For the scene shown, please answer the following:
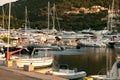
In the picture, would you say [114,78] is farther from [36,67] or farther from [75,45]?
[75,45]

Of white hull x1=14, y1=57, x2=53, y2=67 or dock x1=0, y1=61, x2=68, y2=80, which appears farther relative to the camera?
white hull x1=14, y1=57, x2=53, y2=67

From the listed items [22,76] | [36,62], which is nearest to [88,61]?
[36,62]

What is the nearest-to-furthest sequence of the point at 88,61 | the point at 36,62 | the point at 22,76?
the point at 22,76
the point at 36,62
the point at 88,61

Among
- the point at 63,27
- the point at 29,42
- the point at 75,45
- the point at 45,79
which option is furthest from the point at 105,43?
the point at 45,79

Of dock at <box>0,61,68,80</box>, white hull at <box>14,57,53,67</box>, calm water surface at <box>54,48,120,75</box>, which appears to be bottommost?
calm water surface at <box>54,48,120,75</box>

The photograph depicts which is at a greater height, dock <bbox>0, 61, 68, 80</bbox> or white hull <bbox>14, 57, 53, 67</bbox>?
dock <bbox>0, 61, 68, 80</bbox>

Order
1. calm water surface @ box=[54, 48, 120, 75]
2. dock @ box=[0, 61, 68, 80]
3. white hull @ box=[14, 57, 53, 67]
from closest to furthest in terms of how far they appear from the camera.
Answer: dock @ box=[0, 61, 68, 80] → white hull @ box=[14, 57, 53, 67] → calm water surface @ box=[54, 48, 120, 75]

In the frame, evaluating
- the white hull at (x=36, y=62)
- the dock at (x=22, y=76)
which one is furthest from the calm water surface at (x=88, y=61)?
the dock at (x=22, y=76)

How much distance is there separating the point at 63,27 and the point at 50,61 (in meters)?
120

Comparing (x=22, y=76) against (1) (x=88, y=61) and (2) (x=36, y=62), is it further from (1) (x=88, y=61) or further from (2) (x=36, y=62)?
(1) (x=88, y=61)

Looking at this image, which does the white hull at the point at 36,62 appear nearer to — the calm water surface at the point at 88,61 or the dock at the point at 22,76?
the calm water surface at the point at 88,61

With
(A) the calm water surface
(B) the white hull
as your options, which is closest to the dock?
(B) the white hull

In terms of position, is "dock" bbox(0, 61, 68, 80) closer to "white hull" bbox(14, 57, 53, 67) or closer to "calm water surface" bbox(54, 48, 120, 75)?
"white hull" bbox(14, 57, 53, 67)

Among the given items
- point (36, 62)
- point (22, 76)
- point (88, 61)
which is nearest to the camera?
point (22, 76)
